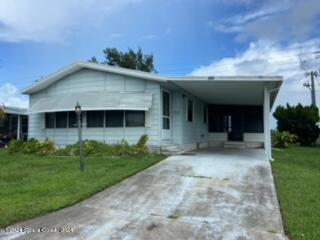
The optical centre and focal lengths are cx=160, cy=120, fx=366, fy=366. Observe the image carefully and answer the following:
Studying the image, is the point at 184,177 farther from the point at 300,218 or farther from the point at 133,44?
the point at 133,44

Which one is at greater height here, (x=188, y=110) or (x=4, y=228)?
(x=188, y=110)

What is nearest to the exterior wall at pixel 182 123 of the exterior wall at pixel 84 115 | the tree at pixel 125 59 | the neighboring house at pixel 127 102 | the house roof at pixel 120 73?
the neighboring house at pixel 127 102

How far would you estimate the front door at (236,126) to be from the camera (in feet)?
74.4

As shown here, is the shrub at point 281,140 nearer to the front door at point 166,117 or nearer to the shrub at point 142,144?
the front door at point 166,117

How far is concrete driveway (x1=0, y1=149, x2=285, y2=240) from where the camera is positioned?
5.14 metres

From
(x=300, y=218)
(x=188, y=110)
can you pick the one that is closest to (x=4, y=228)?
(x=300, y=218)

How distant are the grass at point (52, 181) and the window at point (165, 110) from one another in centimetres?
250

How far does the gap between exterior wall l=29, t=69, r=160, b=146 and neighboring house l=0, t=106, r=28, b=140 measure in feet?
27.6

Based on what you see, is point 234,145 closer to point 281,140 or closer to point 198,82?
point 281,140

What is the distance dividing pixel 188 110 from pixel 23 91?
307 inches

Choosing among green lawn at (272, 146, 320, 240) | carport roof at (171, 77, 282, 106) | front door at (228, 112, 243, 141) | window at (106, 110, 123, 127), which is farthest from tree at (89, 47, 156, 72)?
green lawn at (272, 146, 320, 240)

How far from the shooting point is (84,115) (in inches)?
607

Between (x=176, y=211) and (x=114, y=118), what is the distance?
907 cm

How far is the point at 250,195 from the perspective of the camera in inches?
293
